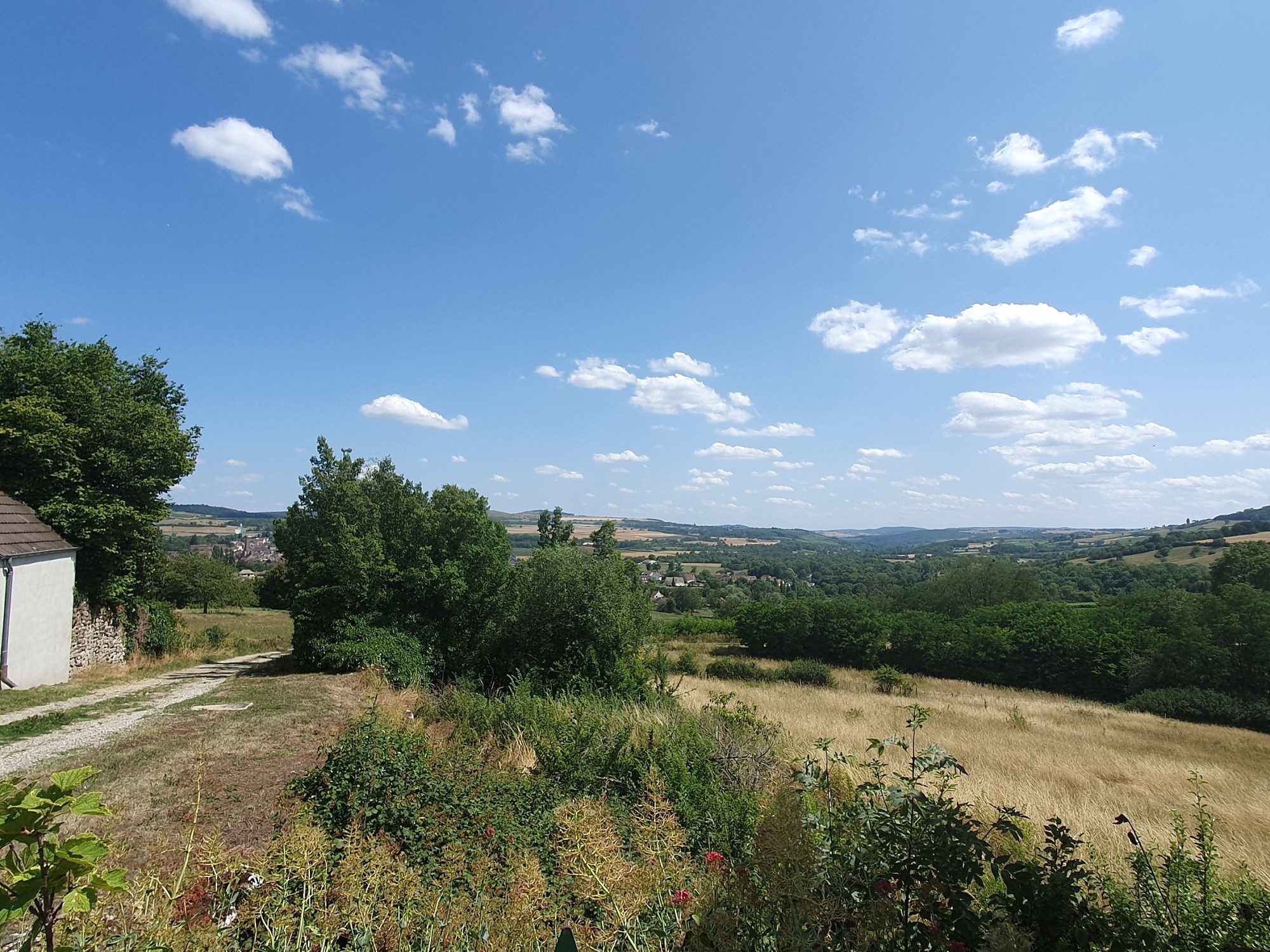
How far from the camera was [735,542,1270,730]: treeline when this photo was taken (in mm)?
23891

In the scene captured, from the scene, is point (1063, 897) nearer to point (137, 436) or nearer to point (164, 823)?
point (164, 823)

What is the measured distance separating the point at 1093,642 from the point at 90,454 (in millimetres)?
40937

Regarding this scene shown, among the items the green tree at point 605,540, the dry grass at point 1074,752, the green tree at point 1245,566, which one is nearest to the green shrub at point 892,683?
the dry grass at point 1074,752

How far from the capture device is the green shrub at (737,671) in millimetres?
30688

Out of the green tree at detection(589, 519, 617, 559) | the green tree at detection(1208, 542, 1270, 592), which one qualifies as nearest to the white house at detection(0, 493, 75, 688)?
the green tree at detection(589, 519, 617, 559)

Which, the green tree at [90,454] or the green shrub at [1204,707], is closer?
the green tree at [90,454]

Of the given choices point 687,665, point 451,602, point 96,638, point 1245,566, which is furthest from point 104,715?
point 1245,566

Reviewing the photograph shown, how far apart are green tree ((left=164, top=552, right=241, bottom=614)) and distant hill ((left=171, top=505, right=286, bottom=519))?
106 m

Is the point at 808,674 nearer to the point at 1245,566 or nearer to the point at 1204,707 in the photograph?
the point at 1204,707

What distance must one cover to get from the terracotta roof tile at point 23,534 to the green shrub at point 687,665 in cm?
2445

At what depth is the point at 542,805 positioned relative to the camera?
640 cm

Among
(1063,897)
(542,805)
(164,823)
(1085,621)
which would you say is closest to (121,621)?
(164,823)

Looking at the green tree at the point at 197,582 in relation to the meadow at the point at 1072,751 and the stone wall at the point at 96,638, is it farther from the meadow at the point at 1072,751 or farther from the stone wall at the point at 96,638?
the meadow at the point at 1072,751

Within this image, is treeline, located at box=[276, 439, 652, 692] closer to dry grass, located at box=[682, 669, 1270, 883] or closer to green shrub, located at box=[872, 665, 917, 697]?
dry grass, located at box=[682, 669, 1270, 883]
